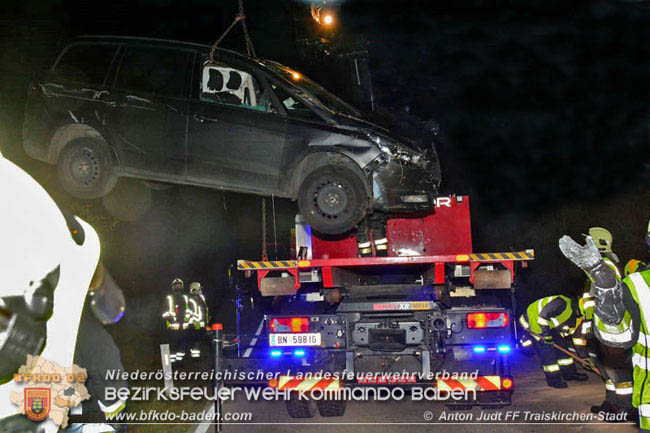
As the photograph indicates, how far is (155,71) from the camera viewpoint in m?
6.10

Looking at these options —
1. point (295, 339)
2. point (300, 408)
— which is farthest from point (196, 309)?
point (295, 339)

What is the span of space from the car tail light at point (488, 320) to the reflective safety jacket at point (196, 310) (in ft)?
11.6

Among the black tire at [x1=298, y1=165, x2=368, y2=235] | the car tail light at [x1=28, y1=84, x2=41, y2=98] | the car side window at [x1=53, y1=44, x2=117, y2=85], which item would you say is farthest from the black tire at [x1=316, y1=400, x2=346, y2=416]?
the car tail light at [x1=28, y1=84, x2=41, y2=98]

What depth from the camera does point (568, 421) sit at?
6.21 meters

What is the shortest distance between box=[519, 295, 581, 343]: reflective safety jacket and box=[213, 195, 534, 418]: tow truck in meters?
0.26

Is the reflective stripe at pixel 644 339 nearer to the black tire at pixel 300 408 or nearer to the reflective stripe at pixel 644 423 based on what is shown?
the reflective stripe at pixel 644 423

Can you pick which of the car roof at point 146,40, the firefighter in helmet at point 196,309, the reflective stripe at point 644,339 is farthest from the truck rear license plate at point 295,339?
the reflective stripe at point 644,339

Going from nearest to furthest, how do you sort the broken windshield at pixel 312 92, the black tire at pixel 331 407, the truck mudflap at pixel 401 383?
the truck mudflap at pixel 401 383
the broken windshield at pixel 312 92
the black tire at pixel 331 407

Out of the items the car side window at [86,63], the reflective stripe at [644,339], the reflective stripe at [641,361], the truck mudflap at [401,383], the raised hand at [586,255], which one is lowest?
the truck mudflap at [401,383]

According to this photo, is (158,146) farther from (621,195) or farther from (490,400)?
(621,195)

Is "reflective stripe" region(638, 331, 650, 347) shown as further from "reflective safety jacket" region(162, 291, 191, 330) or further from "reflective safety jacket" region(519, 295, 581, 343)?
"reflective safety jacket" region(162, 291, 191, 330)

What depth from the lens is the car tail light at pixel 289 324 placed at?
6211 millimetres

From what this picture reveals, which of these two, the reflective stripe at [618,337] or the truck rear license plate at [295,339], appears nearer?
the reflective stripe at [618,337]

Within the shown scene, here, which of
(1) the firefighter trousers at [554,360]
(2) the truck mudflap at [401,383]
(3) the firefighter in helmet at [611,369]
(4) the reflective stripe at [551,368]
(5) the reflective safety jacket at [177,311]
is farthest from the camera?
(5) the reflective safety jacket at [177,311]
